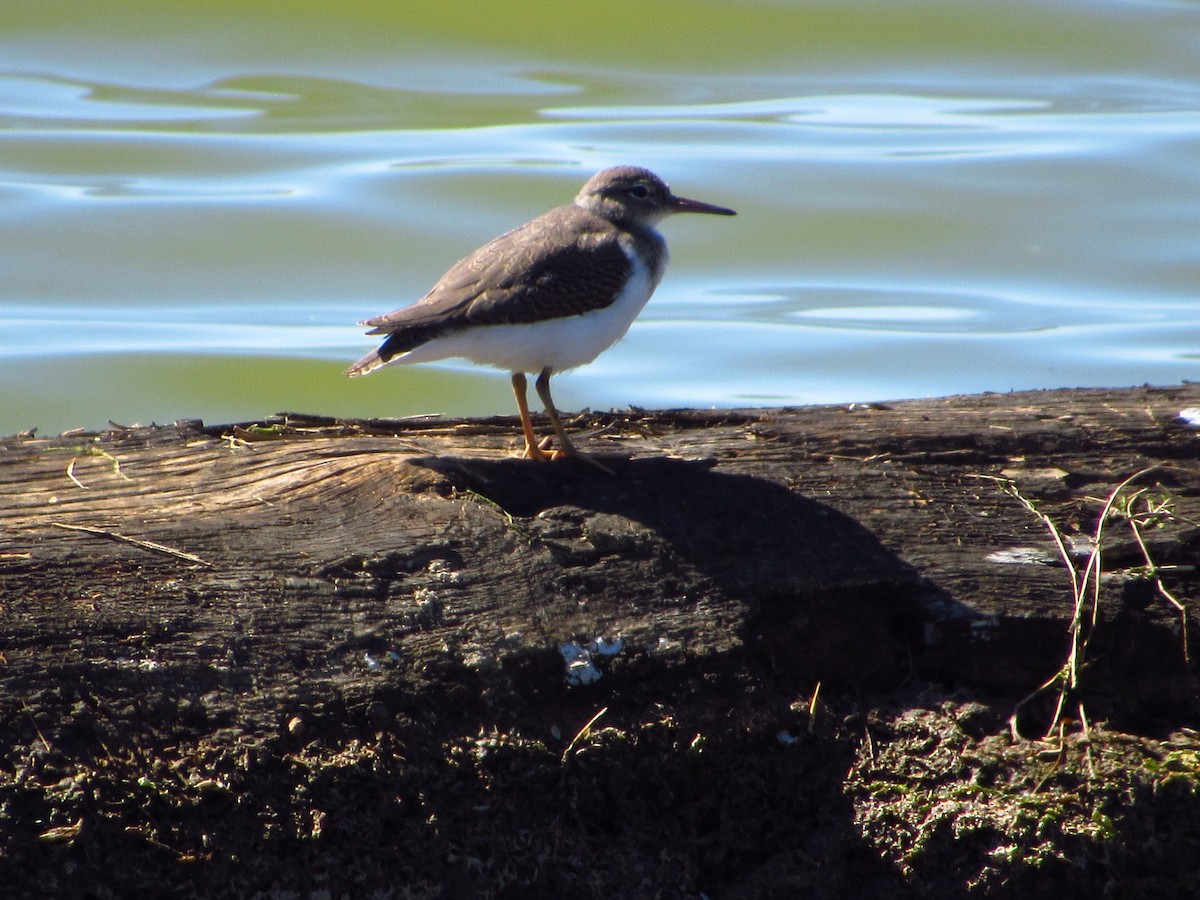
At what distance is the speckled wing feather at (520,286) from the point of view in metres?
4.71

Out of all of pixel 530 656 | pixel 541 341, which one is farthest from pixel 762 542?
pixel 541 341

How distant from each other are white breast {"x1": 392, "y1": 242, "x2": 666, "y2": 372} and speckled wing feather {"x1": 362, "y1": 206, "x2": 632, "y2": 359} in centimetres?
3

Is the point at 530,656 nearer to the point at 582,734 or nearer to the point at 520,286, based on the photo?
the point at 582,734

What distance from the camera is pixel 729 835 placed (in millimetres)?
3383

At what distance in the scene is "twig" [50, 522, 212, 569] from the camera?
3488 millimetres

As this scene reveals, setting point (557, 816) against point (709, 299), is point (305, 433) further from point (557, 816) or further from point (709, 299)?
point (709, 299)

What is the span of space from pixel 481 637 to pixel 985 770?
1.29m

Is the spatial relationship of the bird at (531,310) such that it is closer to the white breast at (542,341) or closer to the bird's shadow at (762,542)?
the white breast at (542,341)

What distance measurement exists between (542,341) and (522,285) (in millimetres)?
A: 210

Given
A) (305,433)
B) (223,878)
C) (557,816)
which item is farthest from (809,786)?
(305,433)

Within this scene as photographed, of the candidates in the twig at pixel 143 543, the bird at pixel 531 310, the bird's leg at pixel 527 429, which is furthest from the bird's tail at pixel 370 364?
the twig at pixel 143 543

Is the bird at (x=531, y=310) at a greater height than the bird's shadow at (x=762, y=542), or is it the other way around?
the bird at (x=531, y=310)

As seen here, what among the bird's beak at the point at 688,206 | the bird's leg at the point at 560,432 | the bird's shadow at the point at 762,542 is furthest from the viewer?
the bird's beak at the point at 688,206

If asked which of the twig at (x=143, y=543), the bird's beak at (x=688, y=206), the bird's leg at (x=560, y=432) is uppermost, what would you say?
the bird's beak at (x=688, y=206)
